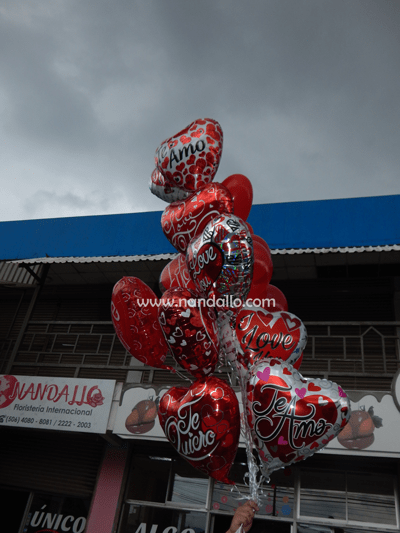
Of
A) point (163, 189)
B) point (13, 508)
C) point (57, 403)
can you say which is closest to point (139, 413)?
point (57, 403)

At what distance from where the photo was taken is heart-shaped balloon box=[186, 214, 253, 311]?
6.53 feet

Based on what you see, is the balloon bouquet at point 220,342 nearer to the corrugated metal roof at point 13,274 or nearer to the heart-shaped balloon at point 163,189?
the heart-shaped balloon at point 163,189

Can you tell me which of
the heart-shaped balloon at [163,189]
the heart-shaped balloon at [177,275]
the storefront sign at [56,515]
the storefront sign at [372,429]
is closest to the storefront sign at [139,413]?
the storefront sign at [56,515]

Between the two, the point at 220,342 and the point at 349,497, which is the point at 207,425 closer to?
the point at 220,342

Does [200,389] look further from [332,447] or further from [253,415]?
[332,447]

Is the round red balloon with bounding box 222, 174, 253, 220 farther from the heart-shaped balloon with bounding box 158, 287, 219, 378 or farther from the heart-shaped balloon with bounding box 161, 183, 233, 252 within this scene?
the heart-shaped balloon with bounding box 158, 287, 219, 378

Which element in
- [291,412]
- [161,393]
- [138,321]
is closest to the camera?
[291,412]

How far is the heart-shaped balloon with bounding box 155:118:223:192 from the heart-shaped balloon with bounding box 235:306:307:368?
884 mm

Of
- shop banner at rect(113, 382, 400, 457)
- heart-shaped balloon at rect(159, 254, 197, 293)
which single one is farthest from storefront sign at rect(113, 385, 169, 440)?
heart-shaped balloon at rect(159, 254, 197, 293)

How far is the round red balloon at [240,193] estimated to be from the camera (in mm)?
2734

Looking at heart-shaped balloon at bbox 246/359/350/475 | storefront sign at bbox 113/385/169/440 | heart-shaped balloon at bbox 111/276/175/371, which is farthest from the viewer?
storefront sign at bbox 113/385/169/440

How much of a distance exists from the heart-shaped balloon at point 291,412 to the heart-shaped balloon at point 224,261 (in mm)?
392

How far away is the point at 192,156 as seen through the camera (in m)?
2.58

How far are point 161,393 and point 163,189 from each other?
322 centimetres
